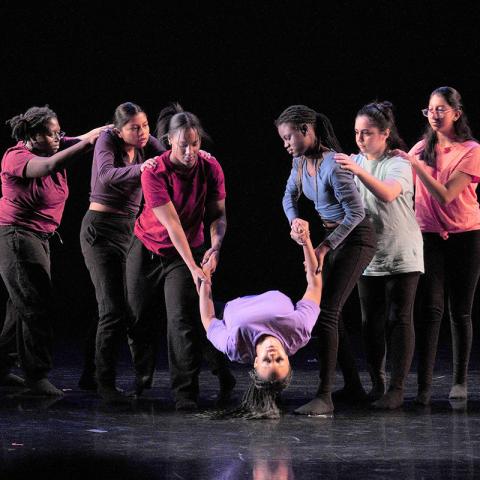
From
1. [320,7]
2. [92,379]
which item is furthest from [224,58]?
[92,379]

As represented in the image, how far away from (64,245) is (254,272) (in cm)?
140

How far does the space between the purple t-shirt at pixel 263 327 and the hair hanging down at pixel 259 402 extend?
100 millimetres

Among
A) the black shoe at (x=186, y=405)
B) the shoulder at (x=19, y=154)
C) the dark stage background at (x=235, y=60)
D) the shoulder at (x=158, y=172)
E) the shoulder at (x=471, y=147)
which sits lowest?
the black shoe at (x=186, y=405)

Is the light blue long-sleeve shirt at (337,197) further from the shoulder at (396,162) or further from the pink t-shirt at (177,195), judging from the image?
the pink t-shirt at (177,195)

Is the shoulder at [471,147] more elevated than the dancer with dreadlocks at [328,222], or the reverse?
the shoulder at [471,147]

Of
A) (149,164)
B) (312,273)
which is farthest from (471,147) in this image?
(149,164)

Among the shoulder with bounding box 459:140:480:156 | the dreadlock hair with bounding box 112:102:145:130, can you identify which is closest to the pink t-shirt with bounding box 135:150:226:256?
the dreadlock hair with bounding box 112:102:145:130

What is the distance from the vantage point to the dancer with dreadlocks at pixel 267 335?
3.71 metres

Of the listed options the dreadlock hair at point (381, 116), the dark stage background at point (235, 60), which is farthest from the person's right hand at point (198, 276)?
the dark stage background at point (235, 60)

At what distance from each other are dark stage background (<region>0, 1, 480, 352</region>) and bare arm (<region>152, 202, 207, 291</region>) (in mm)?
2810

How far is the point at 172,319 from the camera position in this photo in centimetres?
407

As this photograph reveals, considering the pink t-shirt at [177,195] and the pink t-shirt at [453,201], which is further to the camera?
the pink t-shirt at [453,201]

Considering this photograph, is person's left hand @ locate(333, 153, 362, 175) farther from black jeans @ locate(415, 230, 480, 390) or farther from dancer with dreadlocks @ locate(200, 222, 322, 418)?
black jeans @ locate(415, 230, 480, 390)

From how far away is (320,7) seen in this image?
22.2 ft
